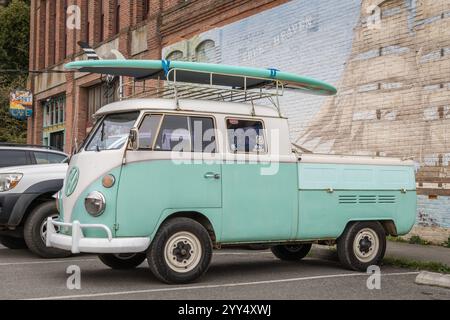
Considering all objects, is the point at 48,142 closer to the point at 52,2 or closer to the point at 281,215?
the point at 52,2

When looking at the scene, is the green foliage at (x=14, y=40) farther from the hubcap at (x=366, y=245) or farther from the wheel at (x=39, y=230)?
the hubcap at (x=366, y=245)

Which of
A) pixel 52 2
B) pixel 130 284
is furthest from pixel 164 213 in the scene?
pixel 52 2

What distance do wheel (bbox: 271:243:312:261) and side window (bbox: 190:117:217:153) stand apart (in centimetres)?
288

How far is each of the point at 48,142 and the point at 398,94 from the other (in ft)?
75.1

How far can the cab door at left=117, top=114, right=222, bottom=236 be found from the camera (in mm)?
7059

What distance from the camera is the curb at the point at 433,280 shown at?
7676 mm

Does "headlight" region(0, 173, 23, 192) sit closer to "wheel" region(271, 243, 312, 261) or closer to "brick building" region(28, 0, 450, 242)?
"brick building" region(28, 0, 450, 242)

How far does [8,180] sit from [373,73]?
303 inches

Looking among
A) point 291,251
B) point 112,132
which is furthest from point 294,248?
point 112,132

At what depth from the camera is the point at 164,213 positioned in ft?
23.7

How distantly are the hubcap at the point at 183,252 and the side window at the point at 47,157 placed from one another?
495cm

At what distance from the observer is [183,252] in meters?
7.28

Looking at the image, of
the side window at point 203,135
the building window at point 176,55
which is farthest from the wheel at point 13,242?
the building window at point 176,55

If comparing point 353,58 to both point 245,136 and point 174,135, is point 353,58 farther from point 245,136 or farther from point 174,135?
point 174,135
